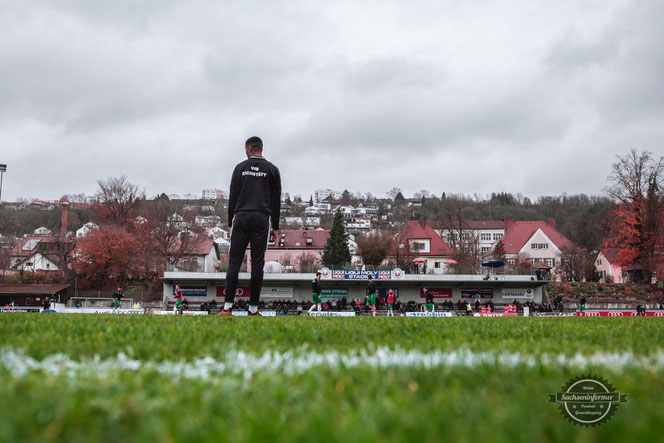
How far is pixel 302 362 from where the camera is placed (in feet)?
9.06

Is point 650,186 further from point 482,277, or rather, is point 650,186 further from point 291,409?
point 291,409

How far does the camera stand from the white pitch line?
246 centimetres

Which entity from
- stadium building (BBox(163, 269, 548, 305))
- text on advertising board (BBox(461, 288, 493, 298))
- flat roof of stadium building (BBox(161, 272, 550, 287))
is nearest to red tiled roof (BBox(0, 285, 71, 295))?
stadium building (BBox(163, 269, 548, 305))

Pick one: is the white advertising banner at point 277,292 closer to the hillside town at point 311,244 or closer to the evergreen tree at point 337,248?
the hillside town at point 311,244

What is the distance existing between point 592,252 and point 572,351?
87279 mm

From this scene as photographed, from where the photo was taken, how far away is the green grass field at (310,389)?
5.07 feet

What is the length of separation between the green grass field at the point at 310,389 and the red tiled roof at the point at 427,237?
8063 cm

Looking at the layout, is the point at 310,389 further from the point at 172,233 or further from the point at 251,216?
the point at 172,233

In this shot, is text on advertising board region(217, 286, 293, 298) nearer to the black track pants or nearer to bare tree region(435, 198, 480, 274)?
bare tree region(435, 198, 480, 274)

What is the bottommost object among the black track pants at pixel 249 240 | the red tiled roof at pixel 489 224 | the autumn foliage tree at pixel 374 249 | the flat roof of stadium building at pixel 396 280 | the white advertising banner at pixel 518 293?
the white advertising banner at pixel 518 293

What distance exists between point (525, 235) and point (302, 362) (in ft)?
310

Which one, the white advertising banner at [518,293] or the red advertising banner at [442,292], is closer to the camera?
the red advertising banner at [442,292]

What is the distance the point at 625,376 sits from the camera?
2.33 meters

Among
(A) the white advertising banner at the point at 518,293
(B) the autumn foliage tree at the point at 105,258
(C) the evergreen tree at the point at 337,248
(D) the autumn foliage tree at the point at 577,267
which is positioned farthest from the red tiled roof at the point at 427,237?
(B) the autumn foliage tree at the point at 105,258
